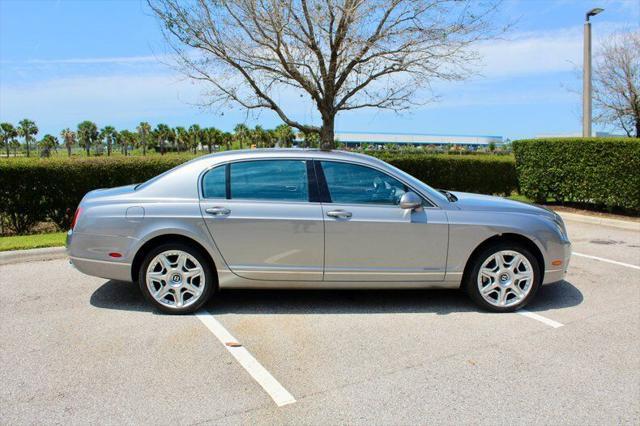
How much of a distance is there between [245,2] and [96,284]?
694 cm

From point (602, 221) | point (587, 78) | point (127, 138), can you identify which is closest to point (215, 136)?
point (127, 138)

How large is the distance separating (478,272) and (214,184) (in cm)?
271

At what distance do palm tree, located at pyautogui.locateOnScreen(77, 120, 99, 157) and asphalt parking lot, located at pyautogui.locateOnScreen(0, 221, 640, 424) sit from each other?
379 feet

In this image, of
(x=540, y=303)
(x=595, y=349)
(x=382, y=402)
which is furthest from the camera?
(x=540, y=303)

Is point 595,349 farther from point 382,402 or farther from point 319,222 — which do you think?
point 319,222

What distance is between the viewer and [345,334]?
418 centimetres

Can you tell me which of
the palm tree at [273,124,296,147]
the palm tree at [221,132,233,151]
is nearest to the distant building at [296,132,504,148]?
the palm tree at [273,124,296,147]

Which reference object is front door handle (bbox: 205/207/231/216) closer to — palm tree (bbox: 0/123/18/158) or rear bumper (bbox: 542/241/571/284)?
rear bumper (bbox: 542/241/571/284)

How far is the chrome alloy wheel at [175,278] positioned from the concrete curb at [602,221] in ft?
30.7

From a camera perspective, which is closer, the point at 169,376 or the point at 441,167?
the point at 169,376

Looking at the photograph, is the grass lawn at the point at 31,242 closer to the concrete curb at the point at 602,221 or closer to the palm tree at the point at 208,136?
the concrete curb at the point at 602,221

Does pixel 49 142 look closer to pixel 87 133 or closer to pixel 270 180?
pixel 87 133

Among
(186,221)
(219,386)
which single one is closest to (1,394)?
(219,386)

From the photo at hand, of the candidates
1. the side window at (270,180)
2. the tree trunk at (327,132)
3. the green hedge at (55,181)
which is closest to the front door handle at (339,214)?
the side window at (270,180)
